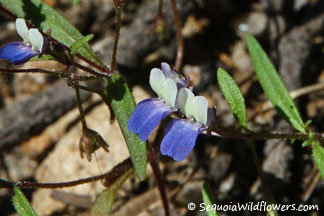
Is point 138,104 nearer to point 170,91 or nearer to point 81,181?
point 170,91

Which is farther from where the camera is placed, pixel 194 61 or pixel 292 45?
pixel 194 61

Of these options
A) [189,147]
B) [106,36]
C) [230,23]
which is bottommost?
[189,147]

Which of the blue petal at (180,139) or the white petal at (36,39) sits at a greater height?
the white petal at (36,39)

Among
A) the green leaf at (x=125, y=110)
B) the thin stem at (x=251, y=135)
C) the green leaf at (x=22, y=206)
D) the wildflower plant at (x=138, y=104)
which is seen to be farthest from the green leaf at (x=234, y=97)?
the green leaf at (x=22, y=206)

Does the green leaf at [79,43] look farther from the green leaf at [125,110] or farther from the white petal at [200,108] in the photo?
the white petal at [200,108]

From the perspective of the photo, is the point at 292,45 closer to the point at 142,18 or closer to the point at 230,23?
the point at 230,23

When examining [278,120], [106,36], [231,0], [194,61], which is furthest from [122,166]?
[231,0]

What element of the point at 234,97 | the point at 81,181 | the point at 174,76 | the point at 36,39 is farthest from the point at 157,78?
the point at 81,181
